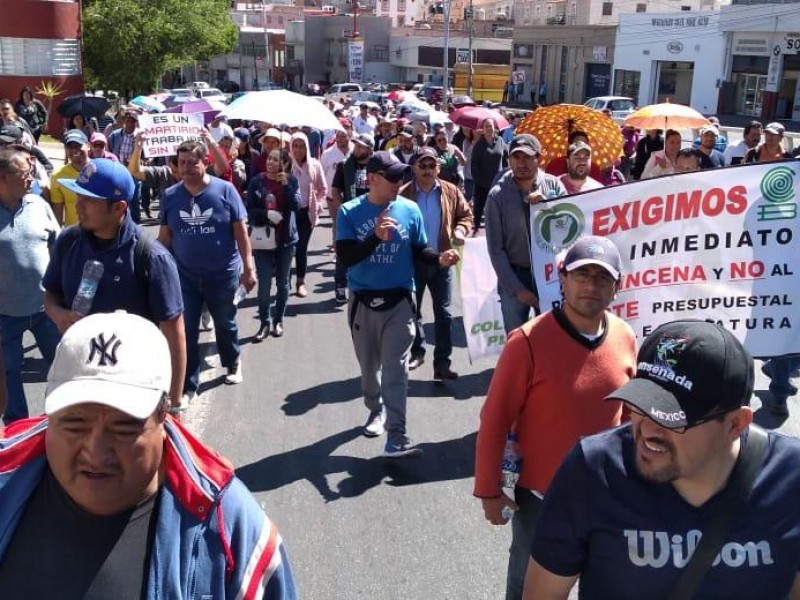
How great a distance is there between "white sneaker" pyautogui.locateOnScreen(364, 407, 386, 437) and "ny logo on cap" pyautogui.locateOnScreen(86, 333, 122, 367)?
4096 mm

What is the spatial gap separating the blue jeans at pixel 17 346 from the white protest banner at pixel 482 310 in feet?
9.38

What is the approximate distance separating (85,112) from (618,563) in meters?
18.5

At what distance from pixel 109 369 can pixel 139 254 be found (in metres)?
2.35

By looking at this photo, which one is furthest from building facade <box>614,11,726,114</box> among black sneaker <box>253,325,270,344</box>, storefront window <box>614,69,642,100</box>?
black sneaker <box>253,325,270,344</box>

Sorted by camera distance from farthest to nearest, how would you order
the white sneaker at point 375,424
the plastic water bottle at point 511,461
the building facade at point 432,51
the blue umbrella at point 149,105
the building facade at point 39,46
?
1. the building facade at point 432,51
2. the building facade at point 39,46
3. the blue umbrella at point 149,105
4. the white sneaker at point 375,424
5. the plastic water bottle at point 511,461

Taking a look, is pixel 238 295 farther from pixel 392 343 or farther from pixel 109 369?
pixel 109 369

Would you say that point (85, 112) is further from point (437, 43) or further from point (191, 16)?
point (437, 43)

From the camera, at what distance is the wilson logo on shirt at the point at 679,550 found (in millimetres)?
2115

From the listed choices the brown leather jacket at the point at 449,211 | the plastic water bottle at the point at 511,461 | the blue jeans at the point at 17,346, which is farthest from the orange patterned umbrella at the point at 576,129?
the plastic water bottle at the point at 511,461

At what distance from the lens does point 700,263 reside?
15.7 ft

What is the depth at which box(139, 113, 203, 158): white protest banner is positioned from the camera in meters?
10.6

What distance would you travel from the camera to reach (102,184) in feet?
13.4

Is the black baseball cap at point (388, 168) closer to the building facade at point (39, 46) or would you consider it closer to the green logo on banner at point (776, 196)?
the green logo on banner at point (776, 196)

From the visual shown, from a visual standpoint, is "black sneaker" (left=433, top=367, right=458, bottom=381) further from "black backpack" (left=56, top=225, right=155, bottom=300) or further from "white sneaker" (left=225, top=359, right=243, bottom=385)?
"black backpack" (left=56, top=225, right=155, bottom=300)
